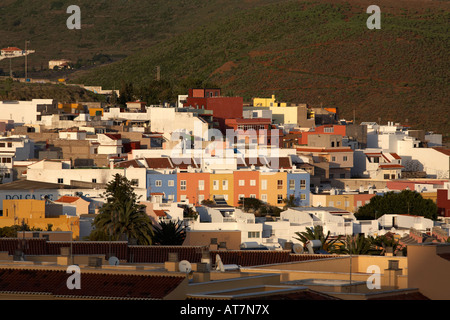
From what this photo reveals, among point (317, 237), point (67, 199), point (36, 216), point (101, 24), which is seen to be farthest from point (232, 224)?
point (101, 24)

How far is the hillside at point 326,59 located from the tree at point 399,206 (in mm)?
37183

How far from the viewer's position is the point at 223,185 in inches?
1948

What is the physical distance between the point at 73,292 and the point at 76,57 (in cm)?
10423

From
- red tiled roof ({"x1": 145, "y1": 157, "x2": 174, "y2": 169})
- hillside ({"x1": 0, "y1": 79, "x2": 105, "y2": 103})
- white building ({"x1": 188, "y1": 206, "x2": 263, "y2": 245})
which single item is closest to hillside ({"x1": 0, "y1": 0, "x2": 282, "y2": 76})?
hillside ({"x1": 0, "y1": 79, "x2": 105, "y2": 103})

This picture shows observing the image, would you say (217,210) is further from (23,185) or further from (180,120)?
(180,120)

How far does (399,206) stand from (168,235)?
47.3 ft

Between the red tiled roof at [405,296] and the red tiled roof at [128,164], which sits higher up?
the red tiled roof at [128,164]

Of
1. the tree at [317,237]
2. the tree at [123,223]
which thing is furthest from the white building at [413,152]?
the tree at [123,223]

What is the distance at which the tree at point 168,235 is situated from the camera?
115 ft

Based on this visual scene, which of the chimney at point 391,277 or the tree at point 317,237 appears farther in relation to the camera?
the tree at point 317,237

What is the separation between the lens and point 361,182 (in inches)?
2181

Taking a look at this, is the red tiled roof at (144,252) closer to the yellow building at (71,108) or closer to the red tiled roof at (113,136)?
the red tiled roof at (113,136)

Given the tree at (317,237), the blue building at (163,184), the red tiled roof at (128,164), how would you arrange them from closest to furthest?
the tree at (317,237)
the blue building at (163,184)
the red tiled roof at (128,164)
